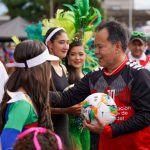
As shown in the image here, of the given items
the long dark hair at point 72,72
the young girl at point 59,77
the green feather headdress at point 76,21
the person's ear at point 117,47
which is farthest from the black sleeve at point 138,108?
the green feather headdress at point 76,21

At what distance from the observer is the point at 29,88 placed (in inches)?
147

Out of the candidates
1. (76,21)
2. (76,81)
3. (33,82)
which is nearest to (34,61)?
(33,82)

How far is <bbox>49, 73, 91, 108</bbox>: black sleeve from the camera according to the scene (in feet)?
14.9

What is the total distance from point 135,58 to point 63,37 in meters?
2.60

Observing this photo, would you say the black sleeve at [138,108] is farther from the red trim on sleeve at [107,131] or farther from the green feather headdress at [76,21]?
the green feather headdress at [76,21]

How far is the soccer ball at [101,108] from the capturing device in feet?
13.2

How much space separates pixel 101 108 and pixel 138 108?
290 mm

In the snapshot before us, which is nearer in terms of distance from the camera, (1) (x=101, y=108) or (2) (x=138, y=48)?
(1) (x=101, y=108)

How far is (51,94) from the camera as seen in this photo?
453 centimetres

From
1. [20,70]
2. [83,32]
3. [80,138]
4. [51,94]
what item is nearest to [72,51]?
[83,32]

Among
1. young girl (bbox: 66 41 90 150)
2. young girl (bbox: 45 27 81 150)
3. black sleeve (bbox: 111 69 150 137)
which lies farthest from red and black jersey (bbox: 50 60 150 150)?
young girl (bbox: 66 41 90 150)

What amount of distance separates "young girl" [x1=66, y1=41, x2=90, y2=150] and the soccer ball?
1572 millimetres

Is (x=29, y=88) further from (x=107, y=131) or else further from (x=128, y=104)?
(x=128, y=104)

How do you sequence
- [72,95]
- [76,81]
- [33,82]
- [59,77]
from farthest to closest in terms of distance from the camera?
[76,81] → [59,77] → [72,95] → [33,82]
